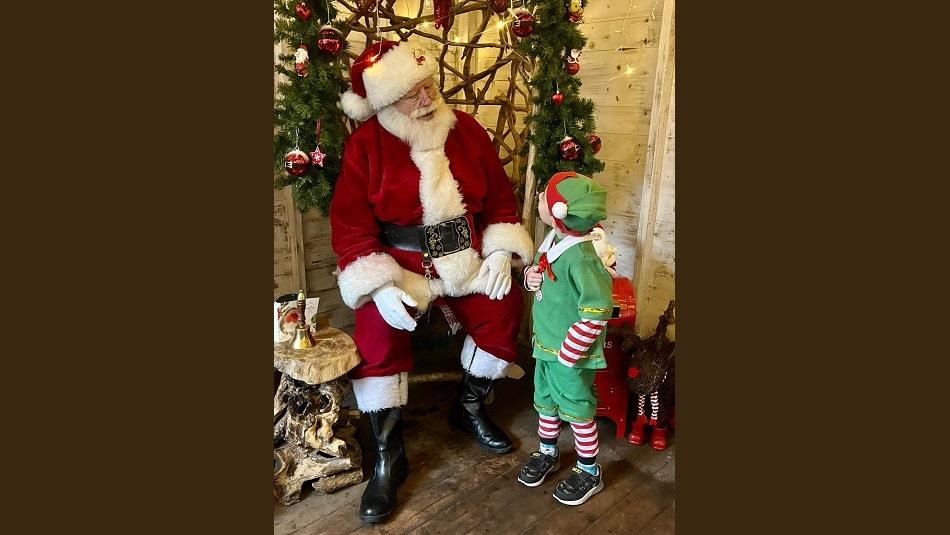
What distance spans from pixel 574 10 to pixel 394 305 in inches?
60.4

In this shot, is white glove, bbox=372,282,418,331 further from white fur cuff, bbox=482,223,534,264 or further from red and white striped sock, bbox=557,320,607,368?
red and white striped sock, bbox=557,320,607,368

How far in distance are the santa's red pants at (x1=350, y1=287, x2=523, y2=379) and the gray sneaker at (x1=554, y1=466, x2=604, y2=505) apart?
0.55 meters

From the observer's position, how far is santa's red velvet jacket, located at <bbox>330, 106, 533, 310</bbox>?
238 centimetres

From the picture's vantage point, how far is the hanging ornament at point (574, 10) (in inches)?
107

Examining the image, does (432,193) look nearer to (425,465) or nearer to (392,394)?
(392,394)

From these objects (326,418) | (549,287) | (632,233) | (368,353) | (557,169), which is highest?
(557,169)

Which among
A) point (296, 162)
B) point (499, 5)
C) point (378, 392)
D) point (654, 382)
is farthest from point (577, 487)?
point (499, 5)

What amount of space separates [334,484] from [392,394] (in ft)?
1.36

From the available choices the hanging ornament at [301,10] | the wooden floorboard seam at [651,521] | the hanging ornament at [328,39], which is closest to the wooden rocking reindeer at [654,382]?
the wooden floorboard seam at [651,521]

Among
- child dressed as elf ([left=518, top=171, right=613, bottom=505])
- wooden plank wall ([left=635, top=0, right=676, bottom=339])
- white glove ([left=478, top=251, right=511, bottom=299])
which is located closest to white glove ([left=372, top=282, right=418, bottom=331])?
white glove ([left=478, top=251, right=511, bottom=299])

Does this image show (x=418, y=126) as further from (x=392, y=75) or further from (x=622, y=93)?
(x=622, y=93)

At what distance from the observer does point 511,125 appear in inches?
123

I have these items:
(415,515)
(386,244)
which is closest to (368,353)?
(386,244)

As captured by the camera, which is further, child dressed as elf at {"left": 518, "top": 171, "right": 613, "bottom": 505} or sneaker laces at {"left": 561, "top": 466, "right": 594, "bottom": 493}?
sneaker laces at {"left": 561, "top": 466, "right": 594, "bottom": 493}
